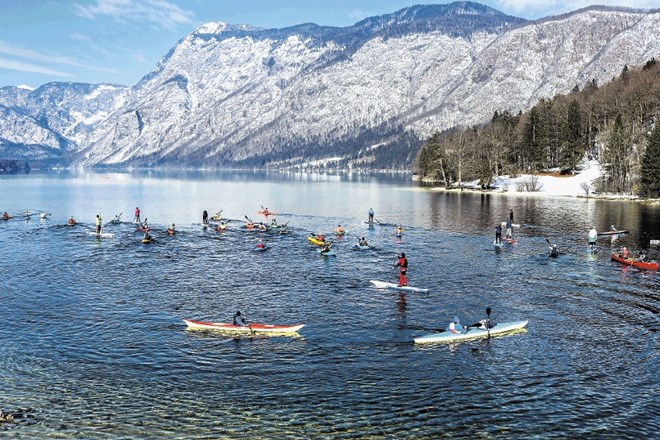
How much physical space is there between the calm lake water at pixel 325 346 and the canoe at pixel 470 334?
800 mm

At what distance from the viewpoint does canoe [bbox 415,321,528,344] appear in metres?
35.0

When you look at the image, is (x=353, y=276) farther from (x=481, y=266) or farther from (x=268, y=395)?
(x=268, y=395)

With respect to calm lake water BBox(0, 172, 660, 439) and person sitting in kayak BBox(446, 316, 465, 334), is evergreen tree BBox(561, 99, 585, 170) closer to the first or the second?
calm lake water BBox(0, 172, 660, 439)

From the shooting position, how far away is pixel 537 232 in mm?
84188

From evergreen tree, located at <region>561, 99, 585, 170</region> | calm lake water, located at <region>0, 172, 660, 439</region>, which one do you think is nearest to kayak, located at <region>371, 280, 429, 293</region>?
calm lake water, located at <region>0, 172, 660, 439</region>

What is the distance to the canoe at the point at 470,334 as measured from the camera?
34969mm

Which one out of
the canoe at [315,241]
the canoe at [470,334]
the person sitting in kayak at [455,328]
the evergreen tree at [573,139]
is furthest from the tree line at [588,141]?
the person sitting in kayak at [455,328]

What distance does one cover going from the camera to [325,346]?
34469 millimetres

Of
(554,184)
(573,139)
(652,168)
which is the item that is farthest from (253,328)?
(573,139)

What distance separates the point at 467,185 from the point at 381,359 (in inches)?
6525

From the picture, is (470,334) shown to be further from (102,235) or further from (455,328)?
(102,235)

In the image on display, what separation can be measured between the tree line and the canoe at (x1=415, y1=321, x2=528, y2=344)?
367 feet

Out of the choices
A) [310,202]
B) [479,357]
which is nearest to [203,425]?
[479,357]

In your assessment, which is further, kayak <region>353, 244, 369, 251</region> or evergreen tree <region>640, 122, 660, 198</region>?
evergreen tree <region>640, 122, 660, 198</region>
